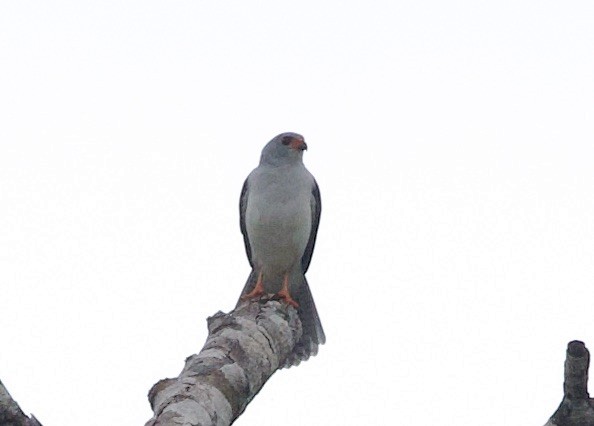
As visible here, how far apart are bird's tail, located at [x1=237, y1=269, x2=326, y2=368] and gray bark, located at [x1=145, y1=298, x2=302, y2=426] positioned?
275cm

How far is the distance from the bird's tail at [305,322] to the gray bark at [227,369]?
2.75 m

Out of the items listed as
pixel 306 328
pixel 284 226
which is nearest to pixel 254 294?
pixel 284 226

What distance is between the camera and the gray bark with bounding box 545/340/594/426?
329 centimetres

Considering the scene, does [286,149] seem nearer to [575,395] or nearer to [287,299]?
[287,299]

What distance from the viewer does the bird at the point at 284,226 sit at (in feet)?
30.1

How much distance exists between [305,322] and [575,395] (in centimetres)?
640

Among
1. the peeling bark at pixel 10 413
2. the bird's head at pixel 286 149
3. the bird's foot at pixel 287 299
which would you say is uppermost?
the bird's head at pixel 286 149

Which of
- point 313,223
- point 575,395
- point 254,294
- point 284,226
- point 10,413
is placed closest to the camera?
point 10,413

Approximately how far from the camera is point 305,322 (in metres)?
9.63

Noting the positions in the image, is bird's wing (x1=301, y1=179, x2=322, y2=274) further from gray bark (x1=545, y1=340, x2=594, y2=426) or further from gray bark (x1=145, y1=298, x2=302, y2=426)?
gray bark (x1=545, y1=340, x2=594, y2=426)

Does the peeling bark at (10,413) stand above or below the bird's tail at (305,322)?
below

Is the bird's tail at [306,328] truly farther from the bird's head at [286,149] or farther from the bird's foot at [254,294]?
the bird's head at [286,149]

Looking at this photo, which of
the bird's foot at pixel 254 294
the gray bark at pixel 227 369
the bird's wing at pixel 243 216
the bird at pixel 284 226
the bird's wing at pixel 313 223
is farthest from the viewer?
the bird's wing at pixel 243 216

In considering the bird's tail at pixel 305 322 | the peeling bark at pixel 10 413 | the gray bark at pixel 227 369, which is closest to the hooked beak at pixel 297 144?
the bird's tail at pixel 305 322
